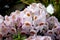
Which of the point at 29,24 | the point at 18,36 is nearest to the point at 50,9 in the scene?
the point at 29,24

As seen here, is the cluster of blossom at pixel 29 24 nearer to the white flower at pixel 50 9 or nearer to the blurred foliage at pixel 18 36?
the blurred foliage at pixel 18 36

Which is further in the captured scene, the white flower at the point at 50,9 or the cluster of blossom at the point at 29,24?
the white flower at the point at 50,9

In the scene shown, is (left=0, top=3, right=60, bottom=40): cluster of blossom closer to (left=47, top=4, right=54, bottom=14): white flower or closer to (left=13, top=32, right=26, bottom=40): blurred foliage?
(left=13, top=32, right=26, bottom=40): blurred foliage

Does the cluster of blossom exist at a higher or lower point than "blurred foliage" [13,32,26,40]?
higher

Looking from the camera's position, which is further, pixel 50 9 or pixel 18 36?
pixel 50 9

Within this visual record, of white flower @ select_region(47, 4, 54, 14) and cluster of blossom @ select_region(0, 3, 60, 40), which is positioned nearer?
cluster of blossom @ select_region(0, 3, 60, 40)

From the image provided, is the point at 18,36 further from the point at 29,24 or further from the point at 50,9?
the point at 50,9

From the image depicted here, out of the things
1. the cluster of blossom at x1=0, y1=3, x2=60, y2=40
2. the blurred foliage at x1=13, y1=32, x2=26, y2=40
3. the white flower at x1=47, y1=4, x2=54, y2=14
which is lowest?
the blurred foliage at x1=13, y1=32, x2=26, y2=40

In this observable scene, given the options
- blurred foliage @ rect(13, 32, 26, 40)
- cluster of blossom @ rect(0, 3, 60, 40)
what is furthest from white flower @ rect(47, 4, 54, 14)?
blurred foliage @ rect(13, 32, 26, 40)

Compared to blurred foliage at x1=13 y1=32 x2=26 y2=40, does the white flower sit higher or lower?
higher

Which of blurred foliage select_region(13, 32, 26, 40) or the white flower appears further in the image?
the white flower

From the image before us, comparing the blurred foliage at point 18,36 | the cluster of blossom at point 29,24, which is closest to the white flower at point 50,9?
the cluster of blossom at point 29,24
